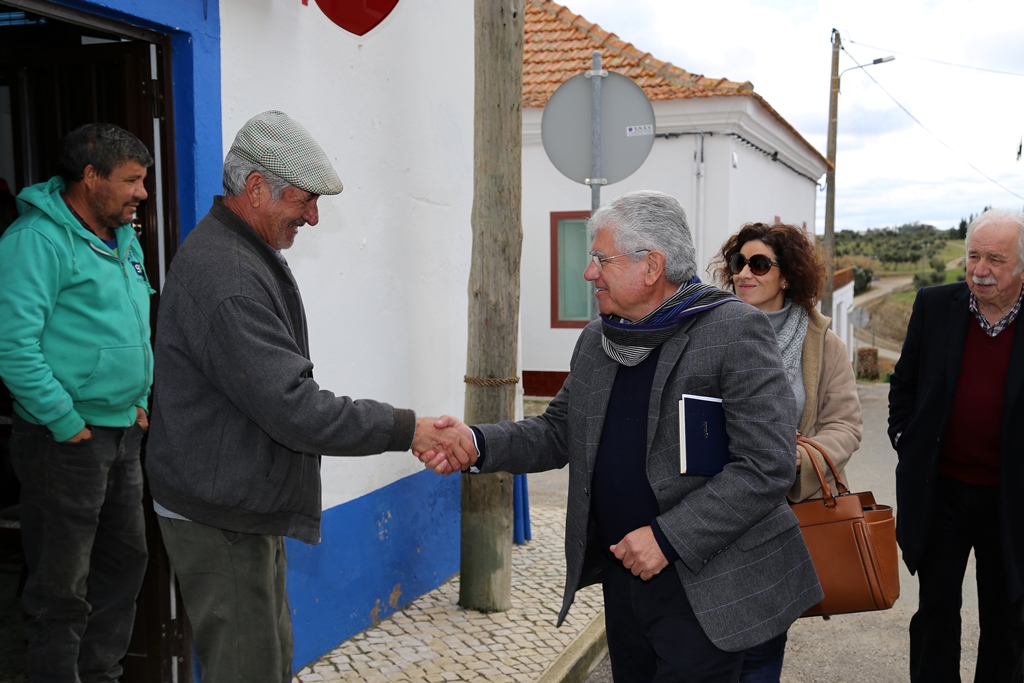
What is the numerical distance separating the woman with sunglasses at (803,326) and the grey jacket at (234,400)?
5.27 ft

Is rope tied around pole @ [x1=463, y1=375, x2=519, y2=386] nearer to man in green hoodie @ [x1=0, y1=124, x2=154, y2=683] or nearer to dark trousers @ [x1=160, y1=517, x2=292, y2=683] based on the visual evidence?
man in green hoodie @ [x1=0, y1=124, x2=154, y2=683]

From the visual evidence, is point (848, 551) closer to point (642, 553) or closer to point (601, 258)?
point (642, 553)

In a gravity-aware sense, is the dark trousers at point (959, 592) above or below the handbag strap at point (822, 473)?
below

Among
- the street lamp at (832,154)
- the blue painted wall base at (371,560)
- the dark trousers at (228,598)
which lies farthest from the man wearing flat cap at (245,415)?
the street lamp at (832,154)

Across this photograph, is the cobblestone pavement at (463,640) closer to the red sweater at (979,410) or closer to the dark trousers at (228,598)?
the dark trousers at (228,598)

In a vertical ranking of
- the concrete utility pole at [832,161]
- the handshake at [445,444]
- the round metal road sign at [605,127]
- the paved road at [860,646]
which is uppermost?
the concrete utility pole at [832,161]

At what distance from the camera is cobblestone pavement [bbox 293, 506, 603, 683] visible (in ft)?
13.5

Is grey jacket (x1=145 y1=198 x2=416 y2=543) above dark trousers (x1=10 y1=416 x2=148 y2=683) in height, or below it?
above

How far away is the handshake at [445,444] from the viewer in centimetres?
284

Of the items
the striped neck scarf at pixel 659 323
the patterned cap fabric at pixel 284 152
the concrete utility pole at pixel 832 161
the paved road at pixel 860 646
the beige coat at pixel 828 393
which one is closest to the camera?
the striped neck scarf at pixel 659 323

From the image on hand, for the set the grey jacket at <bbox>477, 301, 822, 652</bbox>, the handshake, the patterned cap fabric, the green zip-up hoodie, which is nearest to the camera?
the grey jacket at <bbox>477, 301, 822, 652</bbox>

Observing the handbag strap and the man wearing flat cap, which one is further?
the handbag strap

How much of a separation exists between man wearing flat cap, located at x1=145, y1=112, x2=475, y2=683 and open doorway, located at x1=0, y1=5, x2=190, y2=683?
105 cm

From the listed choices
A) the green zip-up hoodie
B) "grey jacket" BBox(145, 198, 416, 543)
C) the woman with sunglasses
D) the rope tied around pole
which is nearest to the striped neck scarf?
"grey jacket" BBox(145, 198, 416, 543)
